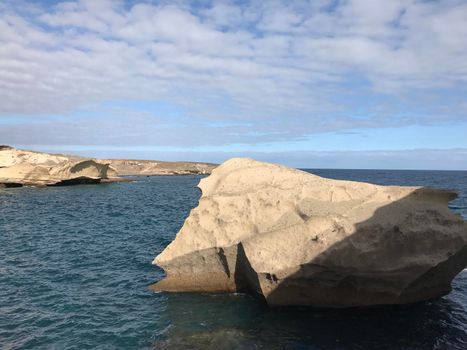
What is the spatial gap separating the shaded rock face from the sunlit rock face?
2429 inches

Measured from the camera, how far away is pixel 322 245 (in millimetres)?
13086

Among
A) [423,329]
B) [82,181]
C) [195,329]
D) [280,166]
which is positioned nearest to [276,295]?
[195,329]

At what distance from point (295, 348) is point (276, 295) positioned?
2.26 metres

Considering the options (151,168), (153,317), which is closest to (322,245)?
(153,317)

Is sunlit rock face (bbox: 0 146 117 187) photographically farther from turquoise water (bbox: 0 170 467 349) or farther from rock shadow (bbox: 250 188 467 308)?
rock shadow (bbox: 250 188 467 308)

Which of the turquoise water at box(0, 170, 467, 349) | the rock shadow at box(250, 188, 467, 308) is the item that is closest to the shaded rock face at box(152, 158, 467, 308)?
the rock shadow at box(250, 188, 467, 308)

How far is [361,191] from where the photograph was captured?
14.6 m

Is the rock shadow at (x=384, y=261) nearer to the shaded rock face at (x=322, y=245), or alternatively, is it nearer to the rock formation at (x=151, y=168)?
the shaded rock face at (x=322, y=245)

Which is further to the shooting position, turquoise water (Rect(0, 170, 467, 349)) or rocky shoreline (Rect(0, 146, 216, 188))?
rocky shoreline (Rect(0, 146, 216, 188))

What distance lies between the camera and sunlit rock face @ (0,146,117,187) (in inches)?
2699

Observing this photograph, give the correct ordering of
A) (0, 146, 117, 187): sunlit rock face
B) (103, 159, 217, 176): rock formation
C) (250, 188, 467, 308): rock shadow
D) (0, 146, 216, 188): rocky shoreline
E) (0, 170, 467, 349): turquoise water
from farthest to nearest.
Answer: (103, 159, 217, 176): rock formation
(0, 146, 216, 188): rocky shoreline
(0, 146, 117, 187): sunlit rock face
(250, 188, 467, 308): rock shadow
(0, 170, 467, 349): turquoise water

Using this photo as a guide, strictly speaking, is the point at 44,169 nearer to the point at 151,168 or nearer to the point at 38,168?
the point at 38,168

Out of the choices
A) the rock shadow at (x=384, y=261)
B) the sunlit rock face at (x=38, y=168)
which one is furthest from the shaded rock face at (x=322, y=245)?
the sunlit rock face at (x=38, y=168)

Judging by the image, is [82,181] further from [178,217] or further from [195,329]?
[195,329]
